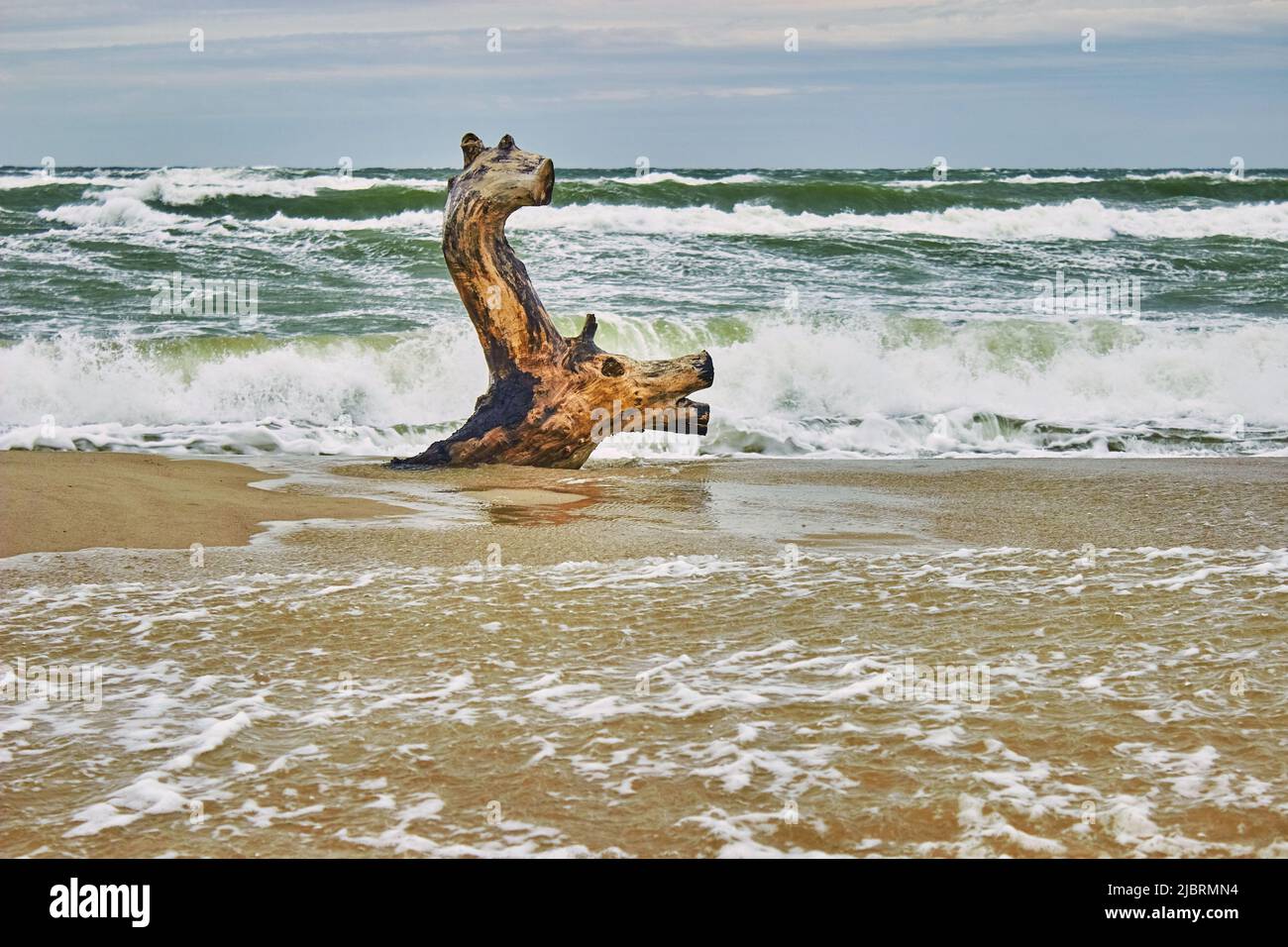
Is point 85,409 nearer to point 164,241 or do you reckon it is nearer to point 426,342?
point 426,342

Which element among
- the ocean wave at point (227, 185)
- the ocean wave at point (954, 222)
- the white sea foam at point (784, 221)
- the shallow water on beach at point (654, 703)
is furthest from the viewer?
the ocean wave at point (227, 185)

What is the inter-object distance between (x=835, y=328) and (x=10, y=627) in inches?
384

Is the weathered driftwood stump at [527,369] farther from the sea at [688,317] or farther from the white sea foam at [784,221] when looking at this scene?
the white sea foam at [784,221]

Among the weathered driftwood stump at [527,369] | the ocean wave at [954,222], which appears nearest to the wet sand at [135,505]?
the weathered driftwood stump at [527,369]

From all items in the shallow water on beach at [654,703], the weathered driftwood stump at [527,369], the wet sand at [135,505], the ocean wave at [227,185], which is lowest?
the shallow water on beach at [654,703]

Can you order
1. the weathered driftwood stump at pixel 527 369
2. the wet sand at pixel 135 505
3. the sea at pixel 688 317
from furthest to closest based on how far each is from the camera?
the sea at pixel 688 317 < the weathered driftwood stump at pixel 527 369 < the wet sand at pixel 135 505

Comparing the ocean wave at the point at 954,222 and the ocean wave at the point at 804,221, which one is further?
the ocean wave at the point at 954,222

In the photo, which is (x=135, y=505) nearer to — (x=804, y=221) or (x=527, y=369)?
(x=527, y=369)

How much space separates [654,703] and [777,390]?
A: 817 centimetres

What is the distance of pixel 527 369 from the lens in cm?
797

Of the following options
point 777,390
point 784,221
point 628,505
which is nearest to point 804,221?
point 784,221

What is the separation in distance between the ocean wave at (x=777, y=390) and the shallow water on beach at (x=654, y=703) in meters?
4.49

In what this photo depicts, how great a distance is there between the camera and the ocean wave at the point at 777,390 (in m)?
9.76

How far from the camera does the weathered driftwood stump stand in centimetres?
787
